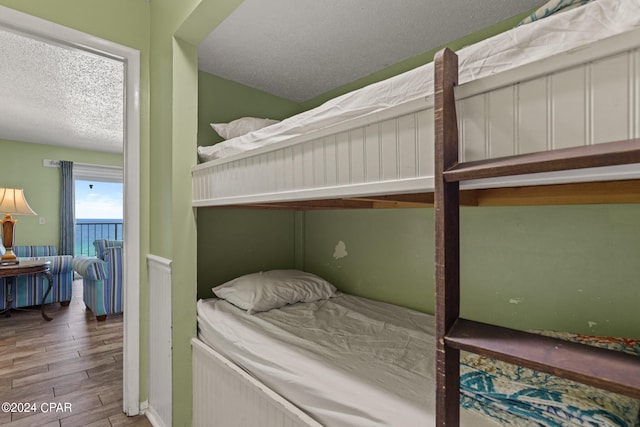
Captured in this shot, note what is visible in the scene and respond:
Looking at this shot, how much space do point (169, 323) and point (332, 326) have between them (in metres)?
0.88

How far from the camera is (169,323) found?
1.71m

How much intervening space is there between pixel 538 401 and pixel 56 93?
14.2 ft

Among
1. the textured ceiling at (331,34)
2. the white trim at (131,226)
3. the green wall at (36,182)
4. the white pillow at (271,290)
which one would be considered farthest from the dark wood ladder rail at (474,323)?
the green wall at (36,182)

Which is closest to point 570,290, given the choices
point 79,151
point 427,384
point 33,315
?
point 427,384

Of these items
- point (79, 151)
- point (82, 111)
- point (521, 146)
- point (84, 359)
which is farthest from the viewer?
point (79, 151)

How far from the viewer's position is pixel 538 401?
0.75 m

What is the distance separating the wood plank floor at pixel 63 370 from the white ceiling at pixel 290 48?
7.08 feet

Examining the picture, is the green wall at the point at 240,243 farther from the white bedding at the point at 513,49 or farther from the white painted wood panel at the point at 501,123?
the white painted wood panel at the point at 501,123

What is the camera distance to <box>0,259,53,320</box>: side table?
10.9 ft

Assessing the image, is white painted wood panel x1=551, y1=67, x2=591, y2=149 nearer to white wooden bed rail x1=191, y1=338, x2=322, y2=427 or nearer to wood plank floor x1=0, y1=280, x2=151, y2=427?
white wooden bed rail x1=191, y1=338, x2=322, y2=427

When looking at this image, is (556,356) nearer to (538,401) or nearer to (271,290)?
(538,401)

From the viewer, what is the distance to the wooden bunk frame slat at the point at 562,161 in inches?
16.6

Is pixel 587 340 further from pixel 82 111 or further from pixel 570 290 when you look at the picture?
pixel 82 111

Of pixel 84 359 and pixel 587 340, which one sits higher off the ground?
pixel 587 340
